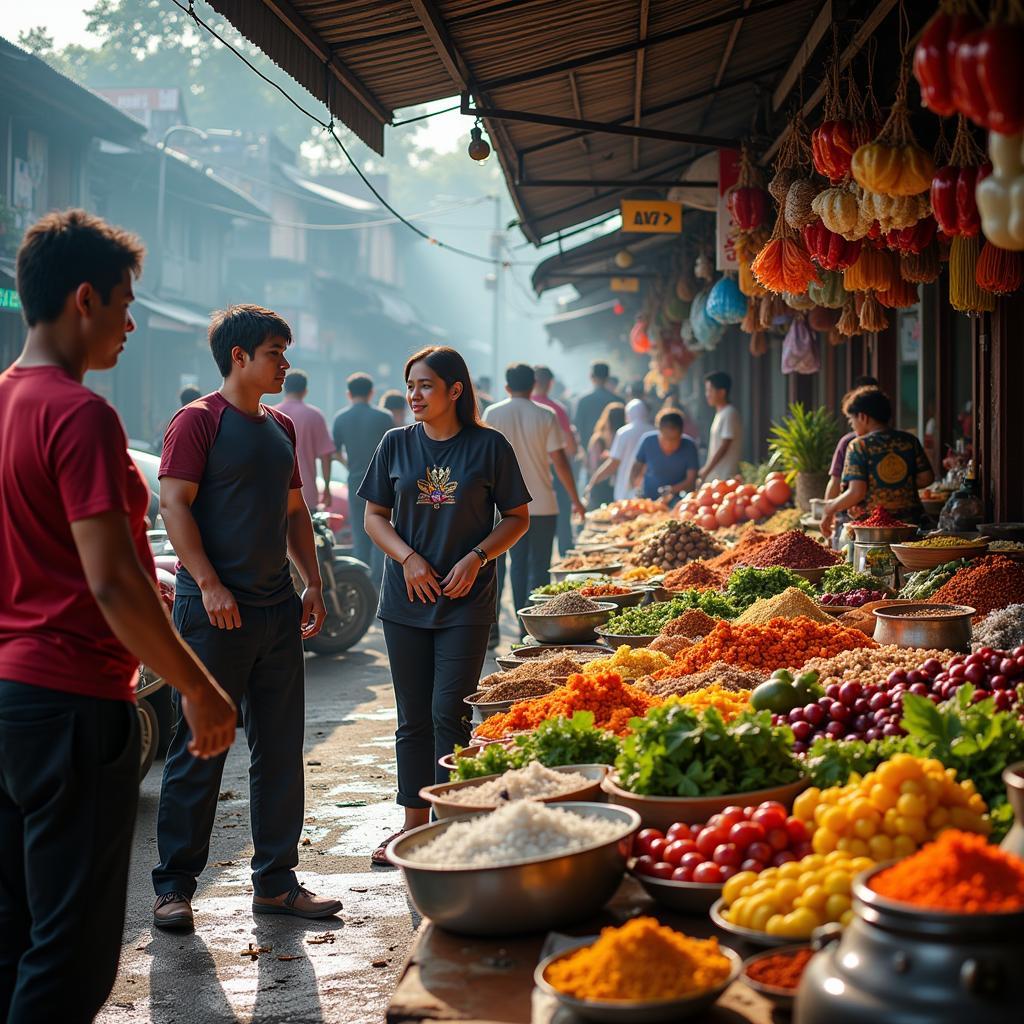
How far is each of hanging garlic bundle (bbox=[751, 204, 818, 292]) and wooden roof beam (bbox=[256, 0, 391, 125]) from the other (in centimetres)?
229

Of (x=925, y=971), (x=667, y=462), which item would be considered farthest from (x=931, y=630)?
(x=667, y=462)

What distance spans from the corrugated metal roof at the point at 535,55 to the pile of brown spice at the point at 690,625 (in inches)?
115

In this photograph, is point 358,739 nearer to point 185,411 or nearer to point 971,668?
point 185,411

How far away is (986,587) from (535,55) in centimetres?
390

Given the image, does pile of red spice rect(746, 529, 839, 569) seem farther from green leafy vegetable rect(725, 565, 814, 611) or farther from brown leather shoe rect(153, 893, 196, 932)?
brown leather shoe rect(153, 893, 196, 932)

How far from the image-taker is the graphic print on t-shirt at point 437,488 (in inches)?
207

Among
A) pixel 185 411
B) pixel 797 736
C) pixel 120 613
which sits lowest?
pixel 797 736

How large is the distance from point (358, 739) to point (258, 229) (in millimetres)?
31086

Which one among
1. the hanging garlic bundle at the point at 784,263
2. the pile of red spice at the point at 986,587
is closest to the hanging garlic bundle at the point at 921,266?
the hanging garlic bundle at the point at 784,263

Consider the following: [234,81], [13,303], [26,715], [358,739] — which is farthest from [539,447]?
[234,81]

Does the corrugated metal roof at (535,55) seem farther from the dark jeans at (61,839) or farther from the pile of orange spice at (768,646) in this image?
Result: the dark jeans at (61,839)

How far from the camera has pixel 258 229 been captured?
36875 mm

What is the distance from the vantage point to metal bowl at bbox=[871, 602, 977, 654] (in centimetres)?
462

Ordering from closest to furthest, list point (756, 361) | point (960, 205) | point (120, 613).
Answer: point (120, 613), point (960, 205), point (756, 361)
